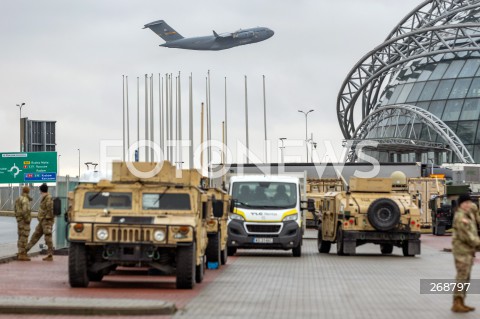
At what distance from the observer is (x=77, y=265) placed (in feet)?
64.3

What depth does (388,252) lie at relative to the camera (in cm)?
3522

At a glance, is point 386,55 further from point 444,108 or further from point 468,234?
point 468,234

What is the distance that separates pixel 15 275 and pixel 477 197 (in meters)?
28.9

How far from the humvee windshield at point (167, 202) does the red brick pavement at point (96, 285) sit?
4.51 feet

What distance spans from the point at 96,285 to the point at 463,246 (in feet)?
23.0

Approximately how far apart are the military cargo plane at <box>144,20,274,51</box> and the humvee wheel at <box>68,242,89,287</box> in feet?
334

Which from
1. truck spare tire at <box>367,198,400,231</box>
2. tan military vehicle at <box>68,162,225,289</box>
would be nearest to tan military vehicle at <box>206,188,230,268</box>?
tan military vehicle at <box>68,162,225,289</box>

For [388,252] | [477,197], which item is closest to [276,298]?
[388,252]

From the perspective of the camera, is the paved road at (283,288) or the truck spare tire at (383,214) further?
the truck spare tire at (383,214)

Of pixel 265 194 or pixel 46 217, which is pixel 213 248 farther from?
pixel 265 194

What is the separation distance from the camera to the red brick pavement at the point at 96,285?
18.3 metres

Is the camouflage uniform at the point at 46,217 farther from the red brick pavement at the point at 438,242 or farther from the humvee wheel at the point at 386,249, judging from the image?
the red brick pavement at the point at 438,242

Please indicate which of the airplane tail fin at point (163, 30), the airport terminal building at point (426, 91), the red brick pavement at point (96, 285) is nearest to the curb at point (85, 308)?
the red brick pavement at point (96, 285)

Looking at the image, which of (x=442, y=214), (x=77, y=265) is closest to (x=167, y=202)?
(x=77, y=265)
